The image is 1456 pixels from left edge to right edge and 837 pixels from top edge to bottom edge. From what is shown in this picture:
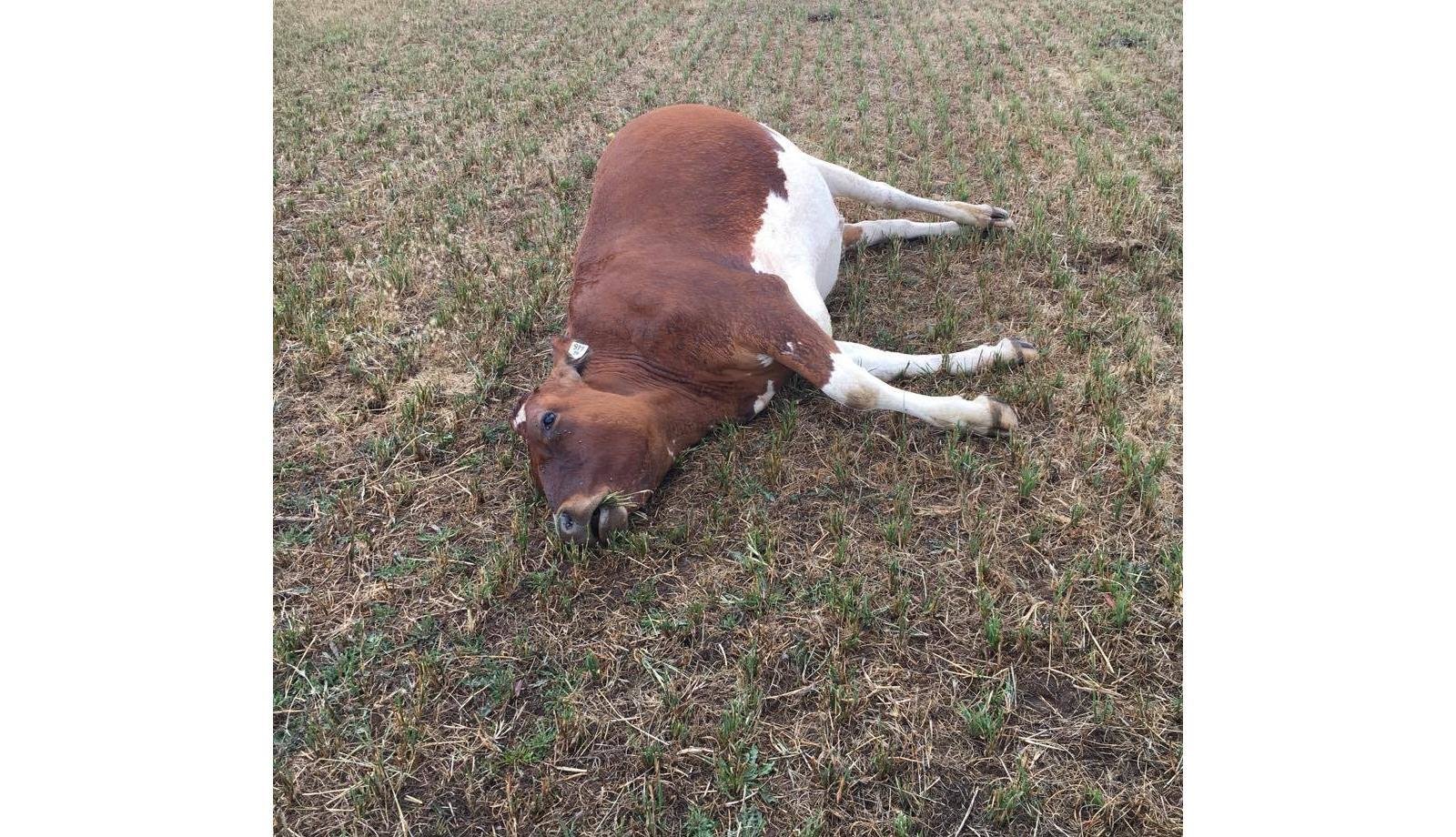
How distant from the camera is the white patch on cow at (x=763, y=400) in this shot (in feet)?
12.4

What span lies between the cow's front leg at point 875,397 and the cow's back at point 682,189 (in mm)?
575

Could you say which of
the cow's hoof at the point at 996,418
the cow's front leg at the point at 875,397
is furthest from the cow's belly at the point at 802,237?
the cow's hoof at the point at 996,418

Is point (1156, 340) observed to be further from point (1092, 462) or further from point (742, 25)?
point (742, 25)

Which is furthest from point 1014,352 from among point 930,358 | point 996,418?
point 996,418

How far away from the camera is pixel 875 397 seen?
355cm

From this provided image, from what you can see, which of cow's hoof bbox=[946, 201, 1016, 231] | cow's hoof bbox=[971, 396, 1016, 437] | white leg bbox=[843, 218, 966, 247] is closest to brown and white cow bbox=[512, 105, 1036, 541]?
cow's hoof bbox=[971, 396, 1016, 437]

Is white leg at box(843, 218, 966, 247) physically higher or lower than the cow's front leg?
lower

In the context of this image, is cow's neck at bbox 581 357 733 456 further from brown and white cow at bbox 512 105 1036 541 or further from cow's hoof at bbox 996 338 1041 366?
cow's hoof at bbox 996 338 1041 366

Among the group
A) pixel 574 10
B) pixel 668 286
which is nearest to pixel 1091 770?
pixel 668 286

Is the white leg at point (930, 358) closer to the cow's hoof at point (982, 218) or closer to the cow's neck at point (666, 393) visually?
the cow's neck at point (666, 393)

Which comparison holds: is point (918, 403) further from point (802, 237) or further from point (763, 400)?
point (802, 237)

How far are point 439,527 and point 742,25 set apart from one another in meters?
10.3

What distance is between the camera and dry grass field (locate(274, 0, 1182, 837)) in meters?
2.41

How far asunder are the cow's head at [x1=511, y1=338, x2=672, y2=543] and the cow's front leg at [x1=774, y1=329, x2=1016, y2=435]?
0.70 m
